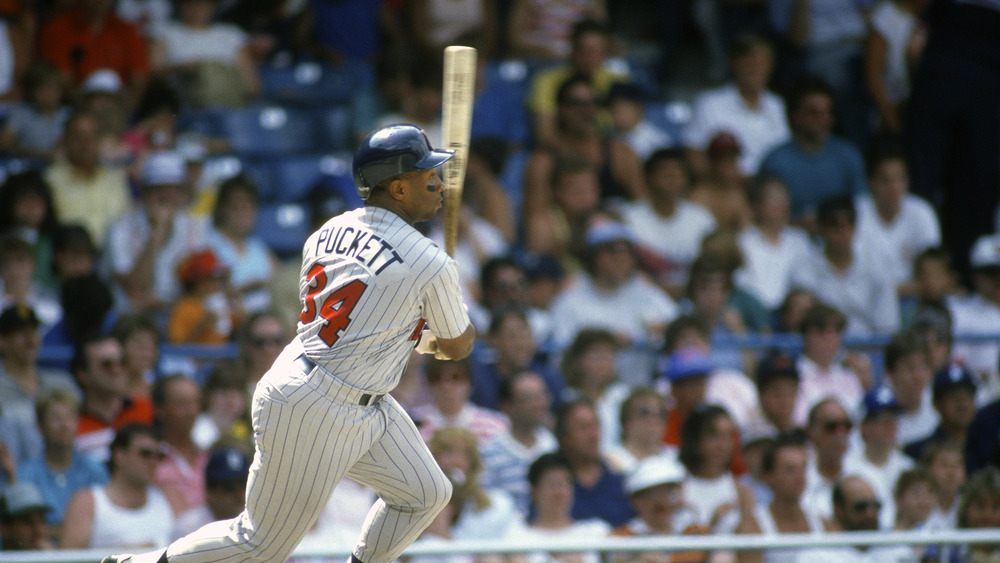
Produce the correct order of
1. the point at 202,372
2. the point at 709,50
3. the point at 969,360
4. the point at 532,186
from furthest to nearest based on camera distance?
the point at 709,50
the point at 532,186
the point at 969,360
the point at 202,372

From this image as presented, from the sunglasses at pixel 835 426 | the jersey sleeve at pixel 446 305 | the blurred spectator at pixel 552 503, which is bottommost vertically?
the blurred spectator at pixel 552 503

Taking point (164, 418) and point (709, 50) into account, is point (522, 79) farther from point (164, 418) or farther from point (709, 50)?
point (164, 418)

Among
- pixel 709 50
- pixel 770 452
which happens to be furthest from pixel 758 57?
pixel 770 452

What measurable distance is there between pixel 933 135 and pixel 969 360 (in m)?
2.06

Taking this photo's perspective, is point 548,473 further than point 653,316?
No

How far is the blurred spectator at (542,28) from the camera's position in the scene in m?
9.87

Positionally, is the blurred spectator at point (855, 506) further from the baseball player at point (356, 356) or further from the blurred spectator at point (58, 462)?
the blurred spectator at point (58, 462)

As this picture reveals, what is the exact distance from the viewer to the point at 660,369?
7.40 m

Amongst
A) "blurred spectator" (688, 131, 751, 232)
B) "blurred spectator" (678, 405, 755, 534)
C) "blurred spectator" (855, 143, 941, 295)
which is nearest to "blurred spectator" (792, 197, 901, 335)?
"blurred spectator" (855, 143, 941, 295)

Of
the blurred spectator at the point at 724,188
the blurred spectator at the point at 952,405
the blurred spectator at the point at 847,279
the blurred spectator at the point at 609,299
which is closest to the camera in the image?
the blurred spectator at the point at 952,405

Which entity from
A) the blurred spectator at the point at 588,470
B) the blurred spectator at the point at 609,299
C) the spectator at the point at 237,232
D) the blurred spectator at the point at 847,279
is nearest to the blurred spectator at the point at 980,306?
the blurred spectator at the point at 847,279

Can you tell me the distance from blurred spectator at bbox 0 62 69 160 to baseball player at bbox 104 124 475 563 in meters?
5.05

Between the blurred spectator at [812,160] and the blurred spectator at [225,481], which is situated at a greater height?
the blurred spectator at [812,160]

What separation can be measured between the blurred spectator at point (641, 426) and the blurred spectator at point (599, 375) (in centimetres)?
37
